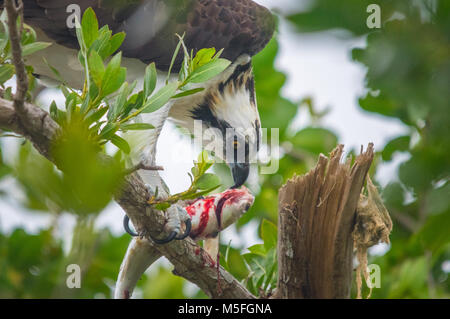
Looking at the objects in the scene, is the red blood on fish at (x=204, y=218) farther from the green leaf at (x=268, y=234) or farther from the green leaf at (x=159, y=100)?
the green leaf at (x=159, y=100)

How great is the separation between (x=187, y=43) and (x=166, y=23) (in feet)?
0.54

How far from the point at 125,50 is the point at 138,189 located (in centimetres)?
106

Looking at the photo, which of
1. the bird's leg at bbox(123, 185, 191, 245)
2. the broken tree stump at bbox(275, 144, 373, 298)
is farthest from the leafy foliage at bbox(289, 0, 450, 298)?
the bird's leg at bbox(123, 185, 191, 245)

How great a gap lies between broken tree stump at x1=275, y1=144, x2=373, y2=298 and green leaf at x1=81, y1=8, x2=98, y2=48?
3.31 feet

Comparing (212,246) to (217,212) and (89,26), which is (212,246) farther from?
(89,26)

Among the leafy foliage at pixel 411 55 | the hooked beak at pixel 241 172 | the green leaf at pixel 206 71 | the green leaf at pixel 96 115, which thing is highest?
the leafy foliage at pixel 411 55

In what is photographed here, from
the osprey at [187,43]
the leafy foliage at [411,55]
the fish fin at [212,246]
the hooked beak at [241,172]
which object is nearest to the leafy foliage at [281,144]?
the leafy foliage at [411,55]

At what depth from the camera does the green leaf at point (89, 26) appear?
1770 mm

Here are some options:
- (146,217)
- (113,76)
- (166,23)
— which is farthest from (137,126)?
(166,23)

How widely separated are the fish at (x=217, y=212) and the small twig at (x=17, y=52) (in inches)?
44.3

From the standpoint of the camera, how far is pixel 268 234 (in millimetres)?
2838

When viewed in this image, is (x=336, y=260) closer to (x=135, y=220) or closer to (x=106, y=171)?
(x=135, y=220)

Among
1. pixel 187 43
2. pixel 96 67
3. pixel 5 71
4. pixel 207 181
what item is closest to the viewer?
pixel 96 67

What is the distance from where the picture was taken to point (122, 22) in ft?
9.07
